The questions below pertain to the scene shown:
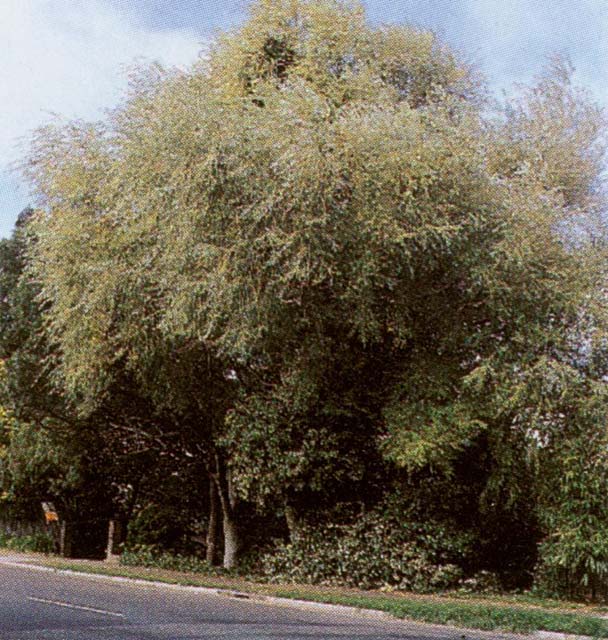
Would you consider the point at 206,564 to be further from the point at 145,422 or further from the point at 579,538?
the point at 579,538

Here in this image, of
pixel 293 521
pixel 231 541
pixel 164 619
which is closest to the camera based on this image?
pixel 164 619

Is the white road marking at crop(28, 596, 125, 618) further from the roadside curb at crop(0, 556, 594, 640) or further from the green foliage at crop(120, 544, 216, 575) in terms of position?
the green foliage at crop(120, 544, 216, 575)

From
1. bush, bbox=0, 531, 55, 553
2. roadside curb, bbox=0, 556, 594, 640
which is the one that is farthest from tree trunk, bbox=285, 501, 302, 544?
bush, bbox=0, 531, 55, 553

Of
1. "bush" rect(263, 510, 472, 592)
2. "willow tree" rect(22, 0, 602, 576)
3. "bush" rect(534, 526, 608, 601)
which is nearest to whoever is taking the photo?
"willow tree" rect(22, 0, 602, 576)

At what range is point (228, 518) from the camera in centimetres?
2123

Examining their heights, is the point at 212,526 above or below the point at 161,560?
above

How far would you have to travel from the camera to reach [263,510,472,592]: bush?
1816 cm

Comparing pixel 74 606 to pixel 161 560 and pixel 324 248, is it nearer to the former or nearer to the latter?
pixel 324 248

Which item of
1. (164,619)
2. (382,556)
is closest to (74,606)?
(164,619)

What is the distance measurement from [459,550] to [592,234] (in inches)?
244

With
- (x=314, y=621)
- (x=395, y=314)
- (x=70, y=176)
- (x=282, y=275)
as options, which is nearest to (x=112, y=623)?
(x=314, y=621)

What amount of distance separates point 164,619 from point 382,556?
7.33 m

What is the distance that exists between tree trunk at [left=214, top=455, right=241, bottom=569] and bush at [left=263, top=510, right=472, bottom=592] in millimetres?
1892

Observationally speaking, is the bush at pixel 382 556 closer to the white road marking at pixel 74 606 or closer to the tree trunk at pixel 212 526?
the tree trunk at pixel 212 526
